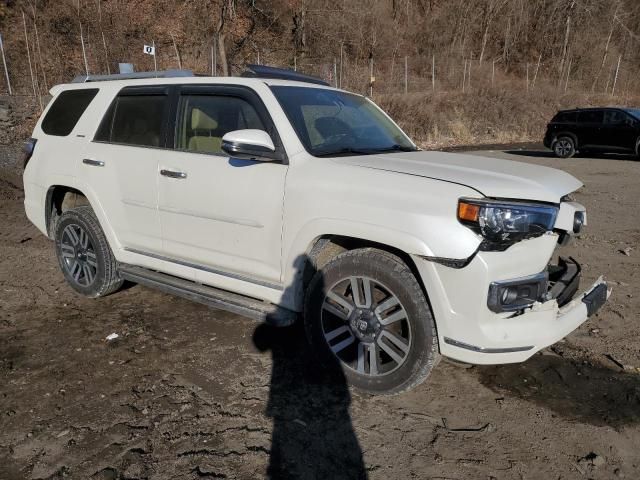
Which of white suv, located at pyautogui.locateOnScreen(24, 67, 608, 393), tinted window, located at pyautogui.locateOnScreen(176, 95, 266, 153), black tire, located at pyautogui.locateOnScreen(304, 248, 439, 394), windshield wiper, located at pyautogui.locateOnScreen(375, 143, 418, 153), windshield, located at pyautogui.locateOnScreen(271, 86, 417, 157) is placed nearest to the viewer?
white suv, located at pyautogui.locateOnScreen(24, 67, 608, 393)

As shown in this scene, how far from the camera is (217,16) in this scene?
2780cm

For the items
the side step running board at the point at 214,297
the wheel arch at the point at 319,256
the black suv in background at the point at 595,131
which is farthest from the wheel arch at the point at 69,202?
the black suv in background at the point at 595,131

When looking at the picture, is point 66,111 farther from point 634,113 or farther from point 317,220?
point 634,113

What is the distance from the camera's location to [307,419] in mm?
2877

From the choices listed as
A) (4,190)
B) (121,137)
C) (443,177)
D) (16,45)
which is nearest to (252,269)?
(443,177)

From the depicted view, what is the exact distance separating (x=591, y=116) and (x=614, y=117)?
697 mm

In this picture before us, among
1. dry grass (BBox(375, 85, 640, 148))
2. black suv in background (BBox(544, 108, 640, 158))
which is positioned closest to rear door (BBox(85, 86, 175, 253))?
black suv in background (BBox(544, 108, 640, 158))

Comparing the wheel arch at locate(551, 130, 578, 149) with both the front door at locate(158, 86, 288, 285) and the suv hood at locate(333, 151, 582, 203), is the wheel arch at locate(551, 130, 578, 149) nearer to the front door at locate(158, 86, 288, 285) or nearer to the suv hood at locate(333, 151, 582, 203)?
the suv hood at locate(333, 151, 582, 203)

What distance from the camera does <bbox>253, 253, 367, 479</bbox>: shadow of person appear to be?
2.50 meters

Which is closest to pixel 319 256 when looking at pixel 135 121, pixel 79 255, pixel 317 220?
pixel 317 220

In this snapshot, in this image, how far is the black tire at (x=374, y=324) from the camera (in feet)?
9.23

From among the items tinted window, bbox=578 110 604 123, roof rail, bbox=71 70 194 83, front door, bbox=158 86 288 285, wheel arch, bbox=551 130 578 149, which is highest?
roof rail, bbox=71 70 194 83

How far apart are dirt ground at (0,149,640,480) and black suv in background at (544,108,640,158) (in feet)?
44.7

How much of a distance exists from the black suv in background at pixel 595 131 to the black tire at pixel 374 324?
15767mm
